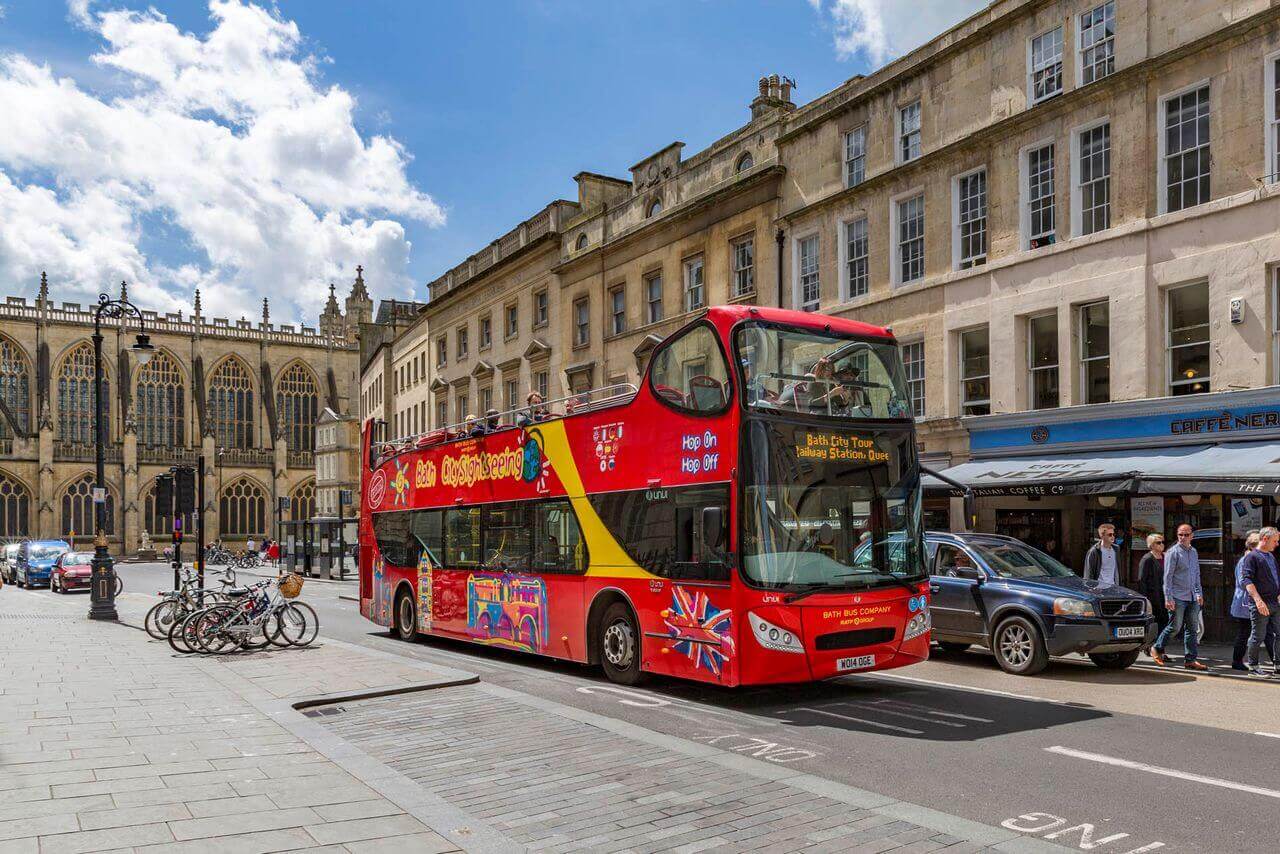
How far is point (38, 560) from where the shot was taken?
38156mm

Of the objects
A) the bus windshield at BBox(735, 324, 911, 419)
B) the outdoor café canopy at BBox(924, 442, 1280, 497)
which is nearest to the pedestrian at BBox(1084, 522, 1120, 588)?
the outdoor café canopy at BBox(924, 442, 1280, 497)

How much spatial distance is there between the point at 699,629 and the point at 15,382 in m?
77.2

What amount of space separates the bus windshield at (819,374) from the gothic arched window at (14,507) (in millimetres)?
73628

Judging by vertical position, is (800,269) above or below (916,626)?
above

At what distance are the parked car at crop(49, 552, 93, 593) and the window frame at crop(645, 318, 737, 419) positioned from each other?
29363mm

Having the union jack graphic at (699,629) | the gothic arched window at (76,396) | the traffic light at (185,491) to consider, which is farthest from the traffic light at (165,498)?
the gothic arched window at (76,396)

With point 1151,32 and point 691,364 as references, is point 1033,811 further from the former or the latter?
point 1151,32

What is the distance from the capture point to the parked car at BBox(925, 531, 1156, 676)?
40.0 feet

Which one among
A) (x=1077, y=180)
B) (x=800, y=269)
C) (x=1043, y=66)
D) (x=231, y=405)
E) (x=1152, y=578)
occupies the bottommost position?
(x=1152, y=578)

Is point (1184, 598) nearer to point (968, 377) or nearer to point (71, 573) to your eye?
point (968, 377)

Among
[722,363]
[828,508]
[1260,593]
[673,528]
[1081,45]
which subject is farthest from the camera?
[1081,45]

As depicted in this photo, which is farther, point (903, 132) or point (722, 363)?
point (903, 132)

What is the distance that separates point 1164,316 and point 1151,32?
487 centimetres

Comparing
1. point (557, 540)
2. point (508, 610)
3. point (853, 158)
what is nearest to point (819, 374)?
point (557, 540)
